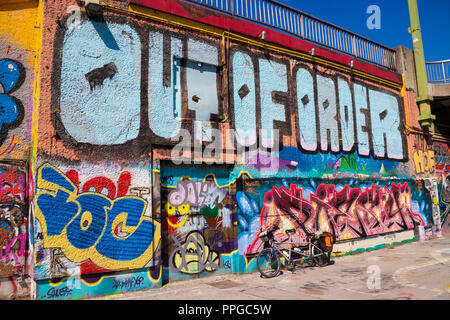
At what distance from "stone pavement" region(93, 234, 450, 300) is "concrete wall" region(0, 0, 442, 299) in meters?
0.44

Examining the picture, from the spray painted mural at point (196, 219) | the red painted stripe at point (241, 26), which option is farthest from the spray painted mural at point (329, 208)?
the red painted stripe at point (241, 26)

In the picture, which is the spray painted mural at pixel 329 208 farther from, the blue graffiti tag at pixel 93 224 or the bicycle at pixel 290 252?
the blue graffiti tag at pixel 93 224

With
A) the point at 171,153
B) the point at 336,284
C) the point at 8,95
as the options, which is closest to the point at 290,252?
the point at 336,284

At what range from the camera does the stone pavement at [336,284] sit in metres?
5.98

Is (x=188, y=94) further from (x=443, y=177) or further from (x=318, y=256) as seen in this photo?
(x=443, y=177)

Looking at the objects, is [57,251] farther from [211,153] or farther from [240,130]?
[240,130]

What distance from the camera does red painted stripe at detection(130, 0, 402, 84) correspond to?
298 inches

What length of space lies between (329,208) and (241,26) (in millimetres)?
5840

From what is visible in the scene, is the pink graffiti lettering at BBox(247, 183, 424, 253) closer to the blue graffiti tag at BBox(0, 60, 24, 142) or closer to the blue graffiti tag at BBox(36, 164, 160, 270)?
the blue graffiti tag at BBox(36, 164, 160, 270)

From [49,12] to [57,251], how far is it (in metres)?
4.37

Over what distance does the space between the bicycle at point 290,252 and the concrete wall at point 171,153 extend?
0.34 meters

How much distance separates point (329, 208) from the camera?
10125 mm

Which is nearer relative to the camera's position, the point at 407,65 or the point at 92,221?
the point at 92,221
